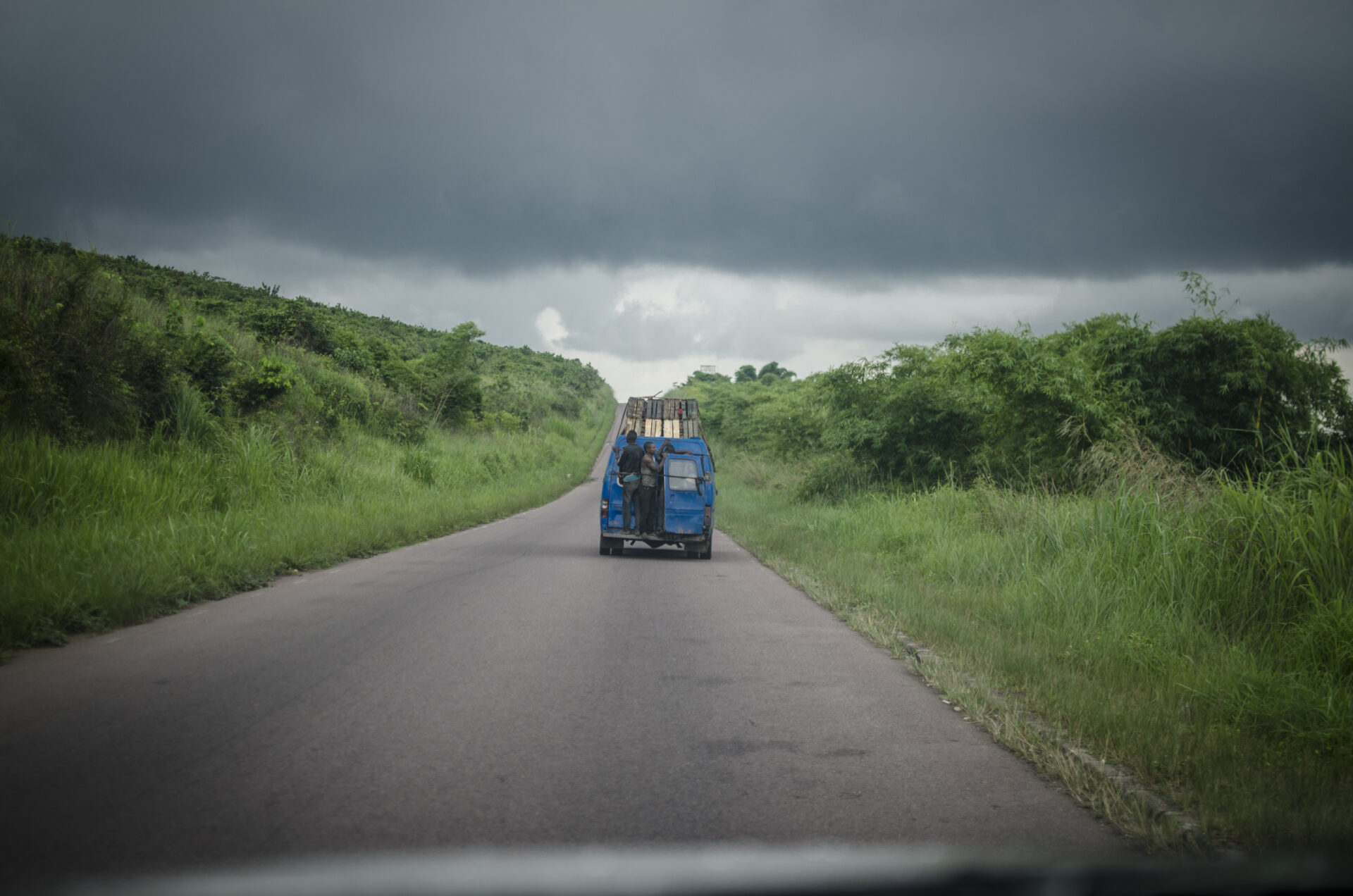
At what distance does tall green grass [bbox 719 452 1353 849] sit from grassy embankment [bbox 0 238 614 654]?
6.76m

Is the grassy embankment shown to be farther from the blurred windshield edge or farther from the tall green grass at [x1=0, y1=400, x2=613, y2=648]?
the blurred windshield edge

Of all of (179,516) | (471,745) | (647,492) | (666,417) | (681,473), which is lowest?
(471,745)

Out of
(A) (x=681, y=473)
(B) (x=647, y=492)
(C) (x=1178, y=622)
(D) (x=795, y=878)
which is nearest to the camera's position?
(D) (x=795, y=878)

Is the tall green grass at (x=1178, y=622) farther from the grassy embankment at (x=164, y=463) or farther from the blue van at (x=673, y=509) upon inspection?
the grassy embankment at (x=164, y=463)

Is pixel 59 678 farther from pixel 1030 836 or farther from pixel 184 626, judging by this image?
pixel 1030 836

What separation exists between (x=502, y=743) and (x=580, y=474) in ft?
139

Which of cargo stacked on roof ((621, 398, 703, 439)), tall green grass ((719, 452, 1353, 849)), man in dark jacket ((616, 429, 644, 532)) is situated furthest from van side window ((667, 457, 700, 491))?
cargo stacked on roof ((621, 398, 703, 439))

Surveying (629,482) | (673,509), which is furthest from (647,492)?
(673,509)

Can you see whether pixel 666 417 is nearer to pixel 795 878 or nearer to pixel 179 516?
pixel 179 516

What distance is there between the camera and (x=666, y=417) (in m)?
24.6

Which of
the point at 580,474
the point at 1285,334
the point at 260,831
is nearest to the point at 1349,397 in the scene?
the point at 1285,334

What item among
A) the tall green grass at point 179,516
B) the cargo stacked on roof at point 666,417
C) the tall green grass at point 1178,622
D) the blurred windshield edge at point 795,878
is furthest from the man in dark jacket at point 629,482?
the blurred windshield edge at point 795,878

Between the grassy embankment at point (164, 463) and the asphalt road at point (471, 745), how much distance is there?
957 millimetres

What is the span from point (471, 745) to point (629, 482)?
989 centimetres
